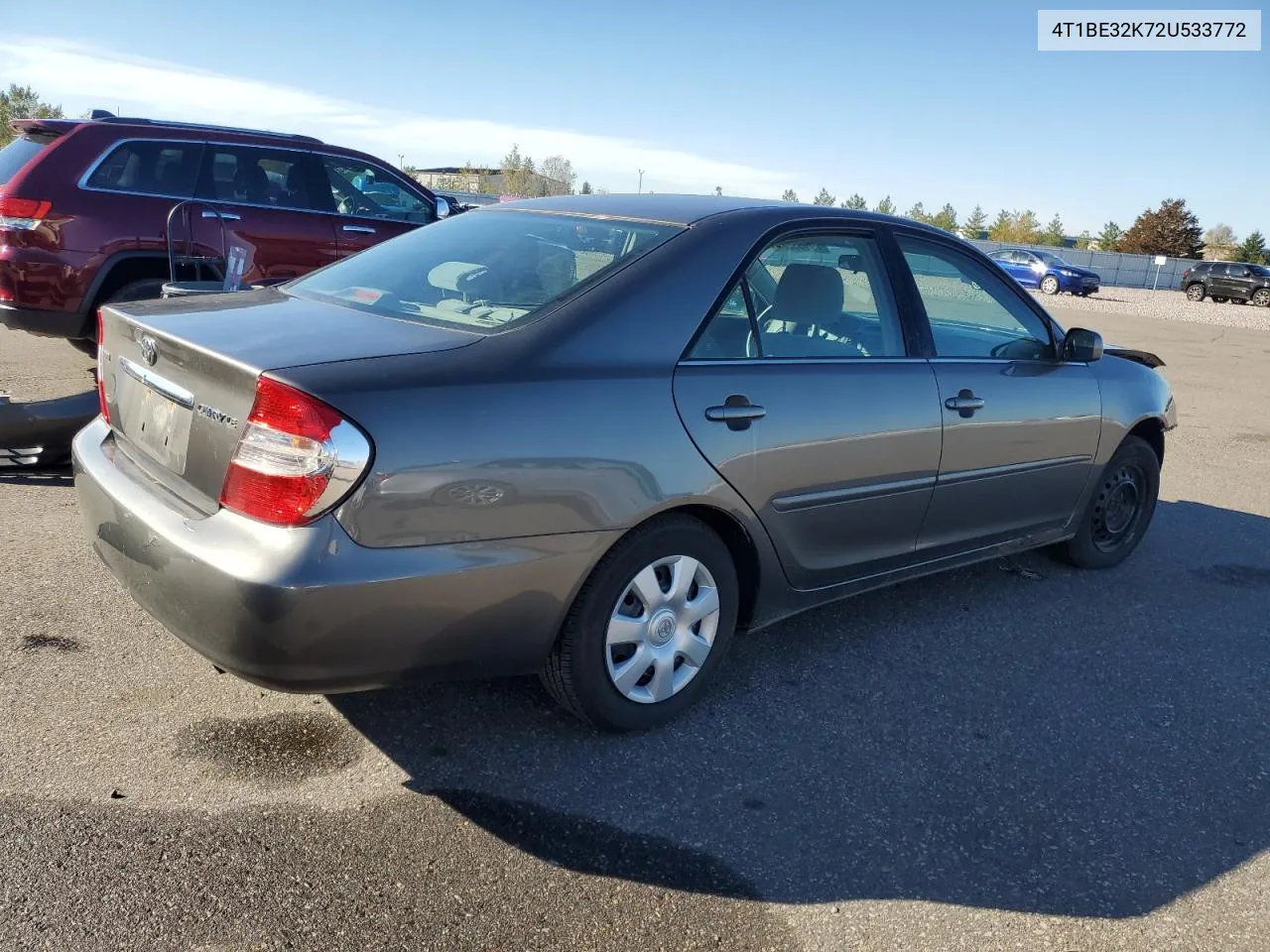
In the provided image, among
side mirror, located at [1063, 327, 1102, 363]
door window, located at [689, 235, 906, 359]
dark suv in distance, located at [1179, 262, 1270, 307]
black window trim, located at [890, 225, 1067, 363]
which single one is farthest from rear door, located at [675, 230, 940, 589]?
dark suv in distance, located at [1179, 262, 1270, 307]

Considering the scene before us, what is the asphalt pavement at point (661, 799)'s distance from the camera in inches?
94.7

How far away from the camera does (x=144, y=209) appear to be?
22.8ft

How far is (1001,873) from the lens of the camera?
2676 millimetres

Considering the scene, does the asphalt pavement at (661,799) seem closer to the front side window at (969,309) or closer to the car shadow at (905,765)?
the car shadow at (905,765)

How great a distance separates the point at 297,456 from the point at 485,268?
3.78 feet

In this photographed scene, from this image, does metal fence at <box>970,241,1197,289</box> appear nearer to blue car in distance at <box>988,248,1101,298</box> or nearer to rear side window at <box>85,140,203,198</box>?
blue car in distance at <box>988,248,1101,298</box>

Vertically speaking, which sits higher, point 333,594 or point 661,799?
point 333,594

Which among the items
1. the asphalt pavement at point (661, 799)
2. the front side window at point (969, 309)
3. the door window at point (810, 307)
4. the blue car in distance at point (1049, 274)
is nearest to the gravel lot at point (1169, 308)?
the blue car in distance at point (1049, 274)

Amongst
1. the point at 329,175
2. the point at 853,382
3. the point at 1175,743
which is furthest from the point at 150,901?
the point at 329,175

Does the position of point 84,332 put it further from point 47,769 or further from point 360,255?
point 47,769

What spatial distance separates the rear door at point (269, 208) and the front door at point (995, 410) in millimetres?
4942

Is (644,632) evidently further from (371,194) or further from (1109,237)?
(1109,237)

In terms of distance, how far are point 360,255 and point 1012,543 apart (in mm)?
2940

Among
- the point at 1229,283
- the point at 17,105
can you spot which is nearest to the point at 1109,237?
the point at 1229,283
